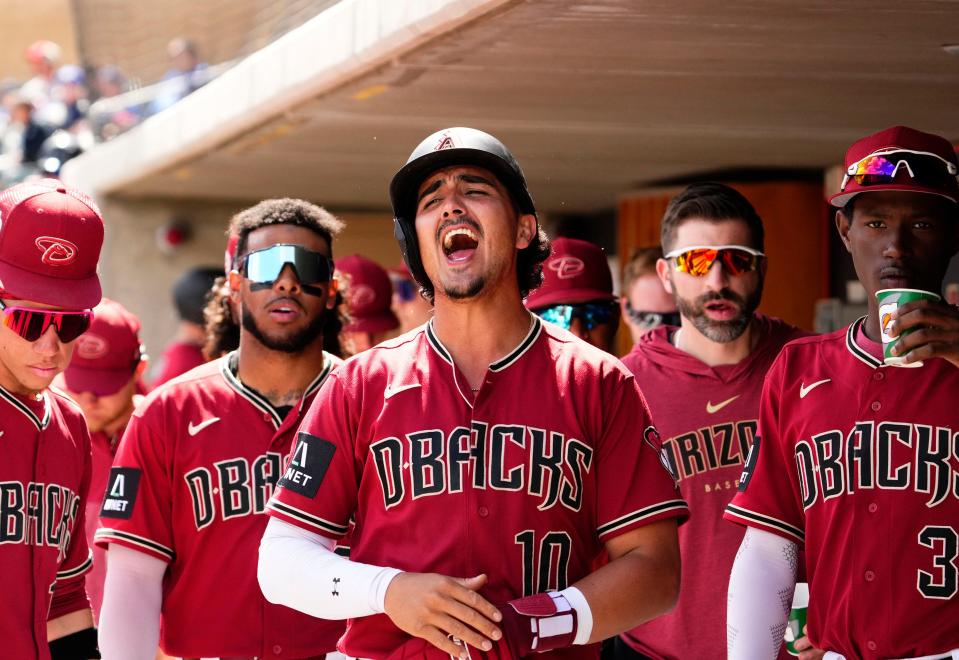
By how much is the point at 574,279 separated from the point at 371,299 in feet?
6.37

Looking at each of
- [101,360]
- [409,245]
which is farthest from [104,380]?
[409,245]

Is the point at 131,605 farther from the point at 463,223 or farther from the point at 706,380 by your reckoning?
the point at 706,380

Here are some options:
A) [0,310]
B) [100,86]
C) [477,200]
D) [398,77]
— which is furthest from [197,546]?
[100,86]

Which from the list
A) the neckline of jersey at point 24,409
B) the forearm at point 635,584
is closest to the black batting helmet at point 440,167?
the forearm at point 635,584

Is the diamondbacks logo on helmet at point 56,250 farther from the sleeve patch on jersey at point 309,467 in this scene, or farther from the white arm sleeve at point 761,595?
the white arm sleeve at point 761,595

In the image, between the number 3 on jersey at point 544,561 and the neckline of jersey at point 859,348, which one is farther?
the neckline of jersey at point 859,348

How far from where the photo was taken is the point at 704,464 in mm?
4758

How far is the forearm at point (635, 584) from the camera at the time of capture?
3.19 m

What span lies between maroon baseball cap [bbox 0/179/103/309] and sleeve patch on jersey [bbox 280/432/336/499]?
1.24 meters

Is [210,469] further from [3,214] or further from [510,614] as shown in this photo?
[510,614]

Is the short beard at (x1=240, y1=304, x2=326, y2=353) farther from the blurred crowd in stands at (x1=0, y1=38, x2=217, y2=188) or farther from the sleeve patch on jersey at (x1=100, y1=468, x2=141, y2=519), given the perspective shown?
the blurred crowd in stands at (x1=0, y1=38, x2=217, y2=188)

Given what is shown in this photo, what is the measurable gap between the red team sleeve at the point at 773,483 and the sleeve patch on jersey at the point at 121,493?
1.86m

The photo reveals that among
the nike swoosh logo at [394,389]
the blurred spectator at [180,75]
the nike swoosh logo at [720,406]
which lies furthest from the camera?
the blurred spectator at [180,75]

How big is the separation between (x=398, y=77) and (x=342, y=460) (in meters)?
2.85
